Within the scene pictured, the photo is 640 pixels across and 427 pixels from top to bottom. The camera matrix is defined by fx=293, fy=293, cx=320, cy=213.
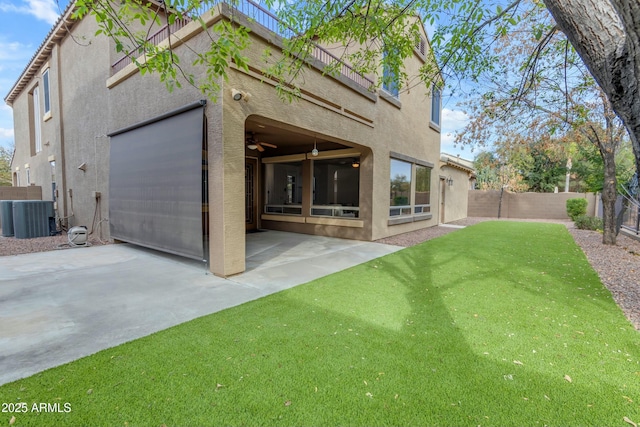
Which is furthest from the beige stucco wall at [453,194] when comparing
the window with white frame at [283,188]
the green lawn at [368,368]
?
the green lawn at [368,368]

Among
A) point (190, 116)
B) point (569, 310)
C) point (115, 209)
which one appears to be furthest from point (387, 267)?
point (115, 209)

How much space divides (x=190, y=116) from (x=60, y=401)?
15.6 feet

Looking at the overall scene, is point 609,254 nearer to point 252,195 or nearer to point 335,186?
point 335,186

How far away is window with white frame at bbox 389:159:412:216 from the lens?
10.9m

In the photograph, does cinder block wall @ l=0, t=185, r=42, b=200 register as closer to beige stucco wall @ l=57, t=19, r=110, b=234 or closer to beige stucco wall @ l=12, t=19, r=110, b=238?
beige stucco wall @ l=12, t=19, r=110, b=238

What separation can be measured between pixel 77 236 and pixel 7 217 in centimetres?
383

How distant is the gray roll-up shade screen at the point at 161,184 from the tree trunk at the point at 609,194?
11.8 metres

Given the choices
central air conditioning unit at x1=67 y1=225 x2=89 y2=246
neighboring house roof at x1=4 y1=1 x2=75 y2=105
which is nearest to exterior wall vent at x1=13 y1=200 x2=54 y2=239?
central air conditioning unit at x1=67 y1=225 x2=89 y2=246

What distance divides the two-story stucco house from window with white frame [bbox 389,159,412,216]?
75 mm

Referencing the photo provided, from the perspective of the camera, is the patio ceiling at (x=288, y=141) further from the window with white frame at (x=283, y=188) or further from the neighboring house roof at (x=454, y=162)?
the neighboring house roof at (x=454, y=162)

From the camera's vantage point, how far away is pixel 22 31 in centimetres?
477

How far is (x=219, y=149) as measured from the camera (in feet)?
16.8

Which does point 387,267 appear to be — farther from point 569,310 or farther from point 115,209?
point 115,209

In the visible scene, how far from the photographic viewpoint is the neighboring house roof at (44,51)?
9.58 metres
